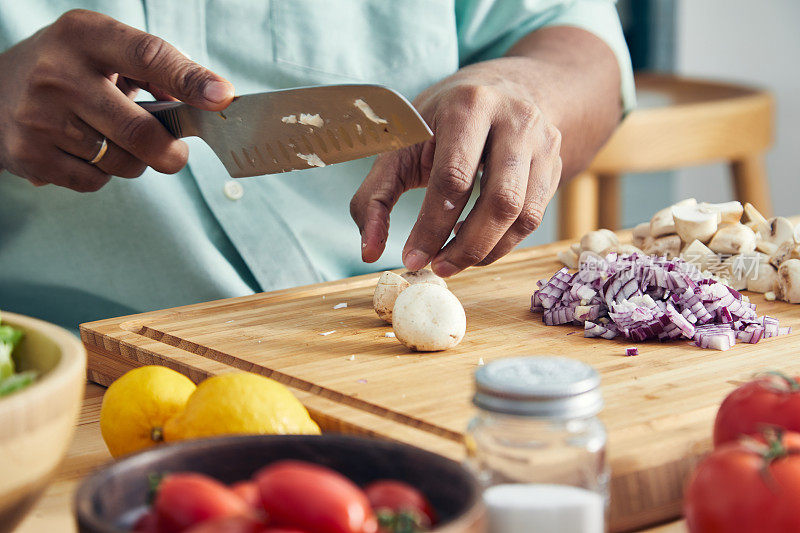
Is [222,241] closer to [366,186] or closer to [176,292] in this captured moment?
[176,292]

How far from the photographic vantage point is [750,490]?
0.59 meters

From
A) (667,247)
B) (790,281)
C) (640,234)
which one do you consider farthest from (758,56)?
(790,281)

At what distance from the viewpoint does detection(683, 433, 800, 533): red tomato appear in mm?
581

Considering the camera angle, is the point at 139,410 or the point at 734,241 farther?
the point at 734,241

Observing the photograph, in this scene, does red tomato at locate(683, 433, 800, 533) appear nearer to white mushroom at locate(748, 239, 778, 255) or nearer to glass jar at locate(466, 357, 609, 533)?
glass jar at locate(466, 357, 609, 533)

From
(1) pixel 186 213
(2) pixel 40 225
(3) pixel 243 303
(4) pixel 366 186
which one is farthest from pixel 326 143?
(2) pixel 40 225

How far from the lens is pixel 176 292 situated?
64.6 inches

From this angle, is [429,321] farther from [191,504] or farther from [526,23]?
[526,23]

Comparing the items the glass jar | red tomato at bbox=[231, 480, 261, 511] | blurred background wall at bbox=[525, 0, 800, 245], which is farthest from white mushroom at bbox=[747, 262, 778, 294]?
blurred background wall at bbox=[525, 0, 800, 245]

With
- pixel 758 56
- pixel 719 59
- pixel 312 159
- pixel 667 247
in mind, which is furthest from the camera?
pixel 719 59

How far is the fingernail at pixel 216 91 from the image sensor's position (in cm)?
114

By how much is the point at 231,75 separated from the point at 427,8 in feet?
1.35

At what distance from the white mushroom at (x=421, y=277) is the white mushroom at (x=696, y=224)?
0.44m

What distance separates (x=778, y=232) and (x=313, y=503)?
1213 millimetres
